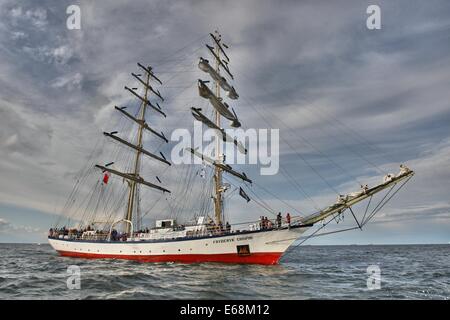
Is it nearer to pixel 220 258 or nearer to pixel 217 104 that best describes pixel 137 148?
pixel 217 104

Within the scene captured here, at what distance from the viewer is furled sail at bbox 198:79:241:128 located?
37.5 metres

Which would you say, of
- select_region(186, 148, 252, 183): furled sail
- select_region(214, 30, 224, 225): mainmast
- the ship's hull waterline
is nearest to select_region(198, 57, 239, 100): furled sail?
select_region(214, 30, 224, 225): mainmast

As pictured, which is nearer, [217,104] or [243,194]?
[243,194]

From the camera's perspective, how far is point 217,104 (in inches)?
1549

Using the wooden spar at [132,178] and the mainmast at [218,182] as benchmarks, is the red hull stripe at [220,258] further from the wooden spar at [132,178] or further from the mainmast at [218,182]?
the wooden spar at [132,178]

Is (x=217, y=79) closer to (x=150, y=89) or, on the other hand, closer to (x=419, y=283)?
(x=150, y=89)

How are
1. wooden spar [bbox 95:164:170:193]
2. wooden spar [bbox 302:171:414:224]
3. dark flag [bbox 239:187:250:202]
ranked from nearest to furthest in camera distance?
wooden spar [bbox 302:171:414:224], dark flag [bbox 239:187:250:202], wooden spar [bbox 95:164:170:193]

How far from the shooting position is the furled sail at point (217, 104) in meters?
37.5

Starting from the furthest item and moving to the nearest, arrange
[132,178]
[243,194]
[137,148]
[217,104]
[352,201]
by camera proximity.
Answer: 1. [137,148]
2. [132,178]
3. [217,104]
4. [243,194]
5. [352,201]

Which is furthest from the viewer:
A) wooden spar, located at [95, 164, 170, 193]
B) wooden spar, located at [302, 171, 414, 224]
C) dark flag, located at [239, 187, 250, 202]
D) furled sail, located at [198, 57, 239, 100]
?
wooden spar, located at [95, 164, 170, 193]

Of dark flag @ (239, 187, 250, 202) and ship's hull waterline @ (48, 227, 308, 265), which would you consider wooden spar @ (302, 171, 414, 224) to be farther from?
dark flag @ (239, 187, 250, 202)

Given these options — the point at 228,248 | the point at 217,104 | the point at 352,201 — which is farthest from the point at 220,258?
the point at 217,104

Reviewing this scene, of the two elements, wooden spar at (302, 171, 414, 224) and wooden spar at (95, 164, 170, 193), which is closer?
wooden spar at (302, 171, 414, 224)
